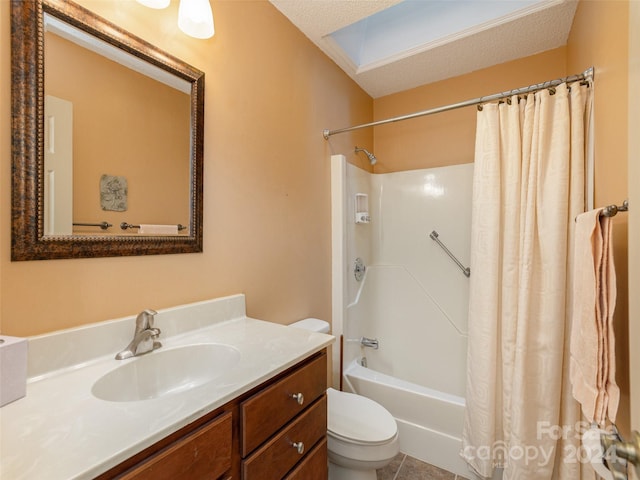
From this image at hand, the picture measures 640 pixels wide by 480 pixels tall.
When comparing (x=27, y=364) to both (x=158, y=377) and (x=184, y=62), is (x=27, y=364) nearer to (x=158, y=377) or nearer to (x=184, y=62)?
(x=158, y=377)

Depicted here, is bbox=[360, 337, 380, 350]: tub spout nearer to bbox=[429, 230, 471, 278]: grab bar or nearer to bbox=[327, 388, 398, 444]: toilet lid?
bbox=[327, 388, 398, 444]: toilet lid

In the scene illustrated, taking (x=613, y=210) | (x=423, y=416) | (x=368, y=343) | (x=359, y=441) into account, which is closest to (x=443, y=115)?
(x=613, y=210)

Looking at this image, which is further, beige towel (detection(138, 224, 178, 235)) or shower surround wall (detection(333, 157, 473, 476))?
shower surround wall (detection(333, 157, 473, 476))

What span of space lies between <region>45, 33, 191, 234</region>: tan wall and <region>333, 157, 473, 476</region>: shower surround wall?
1131 mm

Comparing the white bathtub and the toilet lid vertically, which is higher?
the toilet lid

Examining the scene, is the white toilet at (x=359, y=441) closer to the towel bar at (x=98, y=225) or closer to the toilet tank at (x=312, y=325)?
the toilet tank at (x=312, y=325)

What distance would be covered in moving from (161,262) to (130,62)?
71cm

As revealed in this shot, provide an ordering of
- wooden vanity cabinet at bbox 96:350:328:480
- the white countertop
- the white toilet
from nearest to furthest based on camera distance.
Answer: the white countertop
wooden vanity cabinet at bbox 96:350:328:480
the white toilet

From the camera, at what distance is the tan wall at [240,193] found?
835 millimetres

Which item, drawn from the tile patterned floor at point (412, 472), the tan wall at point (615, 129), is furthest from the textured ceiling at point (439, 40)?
the tile patterned floor at point (412, 472)

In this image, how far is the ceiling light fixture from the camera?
1.04m

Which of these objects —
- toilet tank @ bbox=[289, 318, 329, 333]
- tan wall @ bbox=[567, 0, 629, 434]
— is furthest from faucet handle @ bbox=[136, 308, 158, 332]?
tan wall @ bbox=[567, 0, 629, 434]

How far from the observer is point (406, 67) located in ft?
7.09

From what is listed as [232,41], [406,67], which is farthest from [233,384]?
[406,67]
